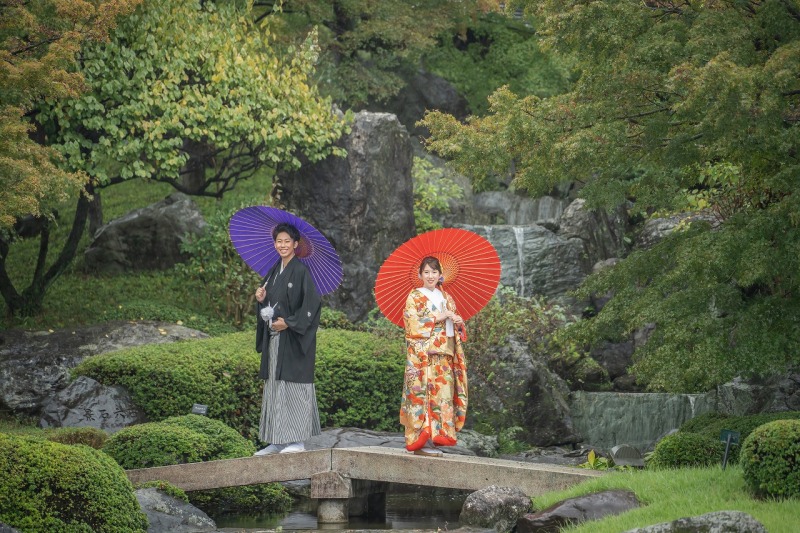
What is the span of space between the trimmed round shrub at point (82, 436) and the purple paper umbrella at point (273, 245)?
254 centimetres

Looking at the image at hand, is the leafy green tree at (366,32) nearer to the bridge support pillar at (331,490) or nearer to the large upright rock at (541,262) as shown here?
the large upright rock at (541,262)

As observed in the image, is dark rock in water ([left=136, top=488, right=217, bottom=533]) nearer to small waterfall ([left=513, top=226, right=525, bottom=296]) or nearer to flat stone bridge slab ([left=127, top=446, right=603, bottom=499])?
flat stone bridge slab ([left=127, top=446, right=603, bottom=499])

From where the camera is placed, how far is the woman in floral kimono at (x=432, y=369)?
408 inches

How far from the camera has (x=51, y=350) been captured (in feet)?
48.0

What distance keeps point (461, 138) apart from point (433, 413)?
2.96m

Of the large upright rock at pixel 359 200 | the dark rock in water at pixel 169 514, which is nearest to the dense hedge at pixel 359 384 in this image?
the large upright rock at pixel 359 200

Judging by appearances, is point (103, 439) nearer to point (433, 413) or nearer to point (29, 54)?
point (433, 413)

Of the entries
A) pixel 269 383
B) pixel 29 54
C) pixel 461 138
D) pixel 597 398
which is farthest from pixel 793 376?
pixel 29 54

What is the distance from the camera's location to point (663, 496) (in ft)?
25.9

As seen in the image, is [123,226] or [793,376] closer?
[793,376]

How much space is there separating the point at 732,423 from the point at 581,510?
9.20 feet

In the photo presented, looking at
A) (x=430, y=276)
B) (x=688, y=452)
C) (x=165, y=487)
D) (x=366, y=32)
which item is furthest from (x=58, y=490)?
(x=366, y=32)

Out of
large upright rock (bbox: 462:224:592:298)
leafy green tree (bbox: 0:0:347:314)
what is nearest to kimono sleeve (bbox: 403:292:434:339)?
leafy green tree (bbox: 0:0:347:314)

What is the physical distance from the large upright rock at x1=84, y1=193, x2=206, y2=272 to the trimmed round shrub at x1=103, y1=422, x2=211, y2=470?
31.3 feet
